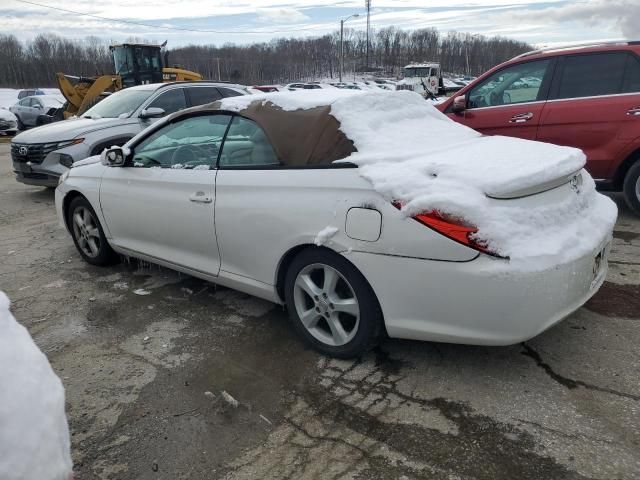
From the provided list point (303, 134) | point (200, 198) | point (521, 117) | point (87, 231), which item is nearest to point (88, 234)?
point (87, 231)

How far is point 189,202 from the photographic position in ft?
12.0

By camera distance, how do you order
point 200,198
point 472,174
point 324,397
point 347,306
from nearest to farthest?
point 472,174 < point 324,397 < point 347,306 < point 200,198

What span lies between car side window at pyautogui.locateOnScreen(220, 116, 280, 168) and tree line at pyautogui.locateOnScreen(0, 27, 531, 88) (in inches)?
3049

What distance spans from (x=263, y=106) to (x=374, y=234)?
1.37m

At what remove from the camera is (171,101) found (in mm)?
8297

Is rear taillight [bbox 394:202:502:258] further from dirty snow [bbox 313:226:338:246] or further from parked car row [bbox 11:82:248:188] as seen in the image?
parked car row [bbox 11:82:248:188]

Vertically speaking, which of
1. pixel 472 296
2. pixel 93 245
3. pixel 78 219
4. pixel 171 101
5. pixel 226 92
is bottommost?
pixel 93 245

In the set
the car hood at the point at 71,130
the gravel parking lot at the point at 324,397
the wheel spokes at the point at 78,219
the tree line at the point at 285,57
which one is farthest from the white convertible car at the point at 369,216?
the tree line at the point at 285,57

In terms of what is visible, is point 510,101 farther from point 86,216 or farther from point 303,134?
point 86,216

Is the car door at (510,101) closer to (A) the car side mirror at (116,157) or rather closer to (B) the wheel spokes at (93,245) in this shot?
(A) the car side mirror at (116,157)

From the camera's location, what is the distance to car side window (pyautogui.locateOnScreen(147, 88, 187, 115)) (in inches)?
322

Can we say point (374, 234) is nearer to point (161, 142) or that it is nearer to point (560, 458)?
point (560, 458)

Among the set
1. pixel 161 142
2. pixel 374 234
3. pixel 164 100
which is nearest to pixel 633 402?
pixel 374 234

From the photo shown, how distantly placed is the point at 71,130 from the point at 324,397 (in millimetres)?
6886
